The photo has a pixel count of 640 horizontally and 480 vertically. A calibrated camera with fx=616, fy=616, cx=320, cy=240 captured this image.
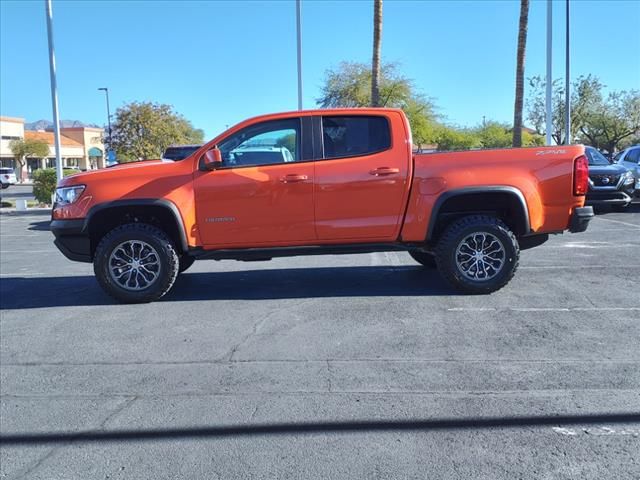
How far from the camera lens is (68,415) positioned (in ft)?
14.0

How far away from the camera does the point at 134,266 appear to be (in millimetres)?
6988

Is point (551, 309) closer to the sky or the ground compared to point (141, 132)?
closer to the ground

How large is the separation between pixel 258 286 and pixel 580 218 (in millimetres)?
3925

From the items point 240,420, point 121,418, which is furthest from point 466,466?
point 121,418

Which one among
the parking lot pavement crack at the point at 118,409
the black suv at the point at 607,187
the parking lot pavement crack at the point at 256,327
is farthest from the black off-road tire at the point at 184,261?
the black suv at the point at 607,187

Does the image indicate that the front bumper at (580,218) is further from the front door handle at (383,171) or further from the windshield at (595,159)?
the windshield at (595,159)

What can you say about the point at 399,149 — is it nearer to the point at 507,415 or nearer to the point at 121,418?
the point at 507,415

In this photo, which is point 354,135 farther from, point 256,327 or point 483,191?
point 256,327

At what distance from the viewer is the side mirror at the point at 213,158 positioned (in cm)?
673

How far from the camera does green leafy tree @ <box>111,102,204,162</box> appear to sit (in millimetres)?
35938

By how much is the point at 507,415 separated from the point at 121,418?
101 inches

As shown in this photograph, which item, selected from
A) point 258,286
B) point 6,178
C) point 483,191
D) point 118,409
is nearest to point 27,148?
point 6,178

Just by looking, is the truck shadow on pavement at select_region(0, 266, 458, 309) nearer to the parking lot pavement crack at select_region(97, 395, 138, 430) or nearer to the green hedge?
the parking lot pavement crack at select_region(97, 395, 138, 430)

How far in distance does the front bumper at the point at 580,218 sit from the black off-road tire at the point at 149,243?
4.49 meters
